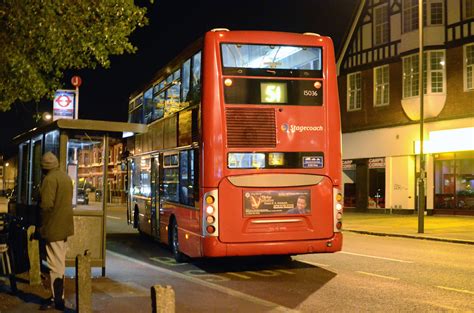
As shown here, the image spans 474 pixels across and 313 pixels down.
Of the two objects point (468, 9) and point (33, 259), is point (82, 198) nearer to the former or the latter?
point (33, 259)

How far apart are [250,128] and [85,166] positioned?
320cm

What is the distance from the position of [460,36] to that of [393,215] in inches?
366

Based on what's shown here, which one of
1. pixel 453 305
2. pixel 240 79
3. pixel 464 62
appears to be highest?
pixel 464 62

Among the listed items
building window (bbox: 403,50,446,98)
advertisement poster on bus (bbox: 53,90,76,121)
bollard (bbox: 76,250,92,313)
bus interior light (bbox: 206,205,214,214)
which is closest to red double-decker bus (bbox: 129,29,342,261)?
bus interior light (bbox: 206,205,214,214)

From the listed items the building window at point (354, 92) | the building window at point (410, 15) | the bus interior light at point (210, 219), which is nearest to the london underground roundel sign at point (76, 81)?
the building window at point (354, 92)

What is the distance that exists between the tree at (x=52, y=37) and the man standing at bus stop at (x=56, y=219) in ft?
6.62

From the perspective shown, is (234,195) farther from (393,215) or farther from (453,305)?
(393,215)

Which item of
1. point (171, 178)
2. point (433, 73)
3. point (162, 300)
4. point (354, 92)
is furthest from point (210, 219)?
point (354, 92)

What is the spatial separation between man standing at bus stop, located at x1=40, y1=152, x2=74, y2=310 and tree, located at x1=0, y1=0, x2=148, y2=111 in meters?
2.02

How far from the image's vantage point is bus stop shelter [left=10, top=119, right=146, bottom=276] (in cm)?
1028

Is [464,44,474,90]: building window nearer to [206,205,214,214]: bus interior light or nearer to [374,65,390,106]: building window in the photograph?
[374,65,390,106]: building window

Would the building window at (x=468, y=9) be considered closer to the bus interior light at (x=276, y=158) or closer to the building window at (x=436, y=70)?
the building window at (x=436, y=70)

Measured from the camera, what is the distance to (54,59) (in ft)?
32.2

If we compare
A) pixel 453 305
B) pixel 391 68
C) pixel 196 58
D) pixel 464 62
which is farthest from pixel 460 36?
pixel 453 305
